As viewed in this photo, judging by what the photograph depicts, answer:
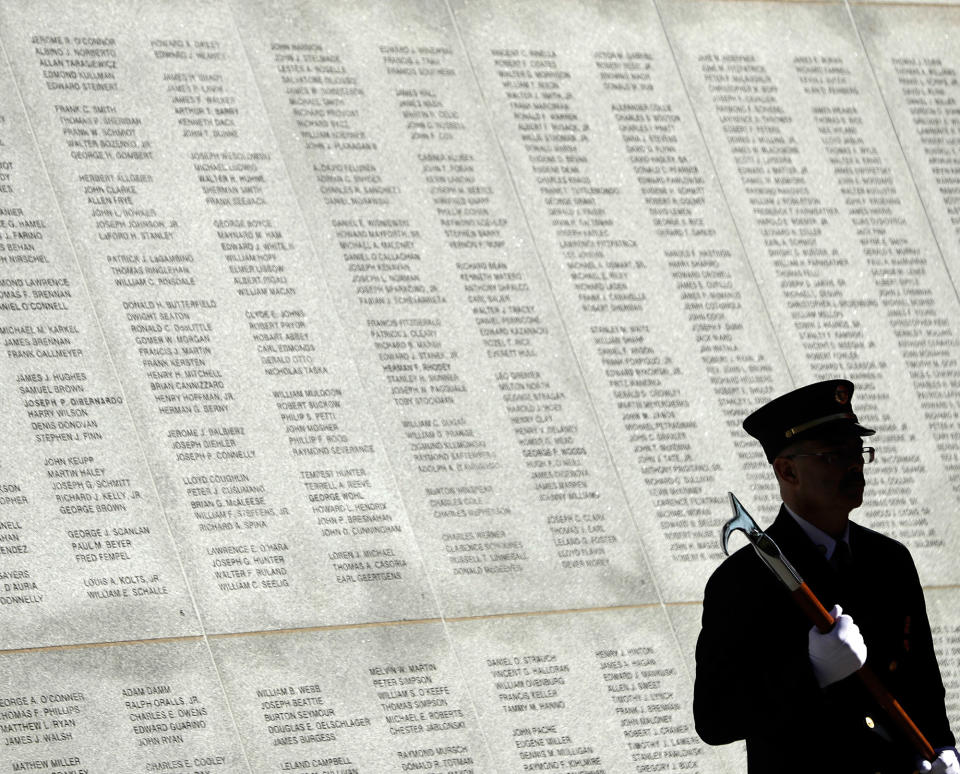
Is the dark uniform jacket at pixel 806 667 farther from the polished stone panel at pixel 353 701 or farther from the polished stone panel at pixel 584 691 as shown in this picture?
the polished stone panel at pixel 584 691

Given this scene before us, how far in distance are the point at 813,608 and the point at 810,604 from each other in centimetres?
1

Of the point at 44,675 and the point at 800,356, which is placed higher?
the point at 800,356

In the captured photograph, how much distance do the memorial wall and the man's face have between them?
2.81 metres

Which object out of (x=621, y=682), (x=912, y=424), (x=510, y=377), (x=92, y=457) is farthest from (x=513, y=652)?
(x=912, y=424)

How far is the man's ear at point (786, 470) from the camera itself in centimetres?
523

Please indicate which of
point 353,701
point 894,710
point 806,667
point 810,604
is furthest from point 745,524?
point 353,701

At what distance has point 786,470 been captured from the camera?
5.25 metres

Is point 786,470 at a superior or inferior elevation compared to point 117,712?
inferior

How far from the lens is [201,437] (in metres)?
7.79

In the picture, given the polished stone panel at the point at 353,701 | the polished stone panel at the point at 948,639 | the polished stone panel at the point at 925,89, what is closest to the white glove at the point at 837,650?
the polished stone panel at the point at 353,701

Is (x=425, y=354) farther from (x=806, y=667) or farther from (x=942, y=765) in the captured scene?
(x=942, y=765)

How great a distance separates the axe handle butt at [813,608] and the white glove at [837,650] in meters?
0.02

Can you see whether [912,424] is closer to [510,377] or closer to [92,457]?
[510,377]

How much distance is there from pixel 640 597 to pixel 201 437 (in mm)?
1888
